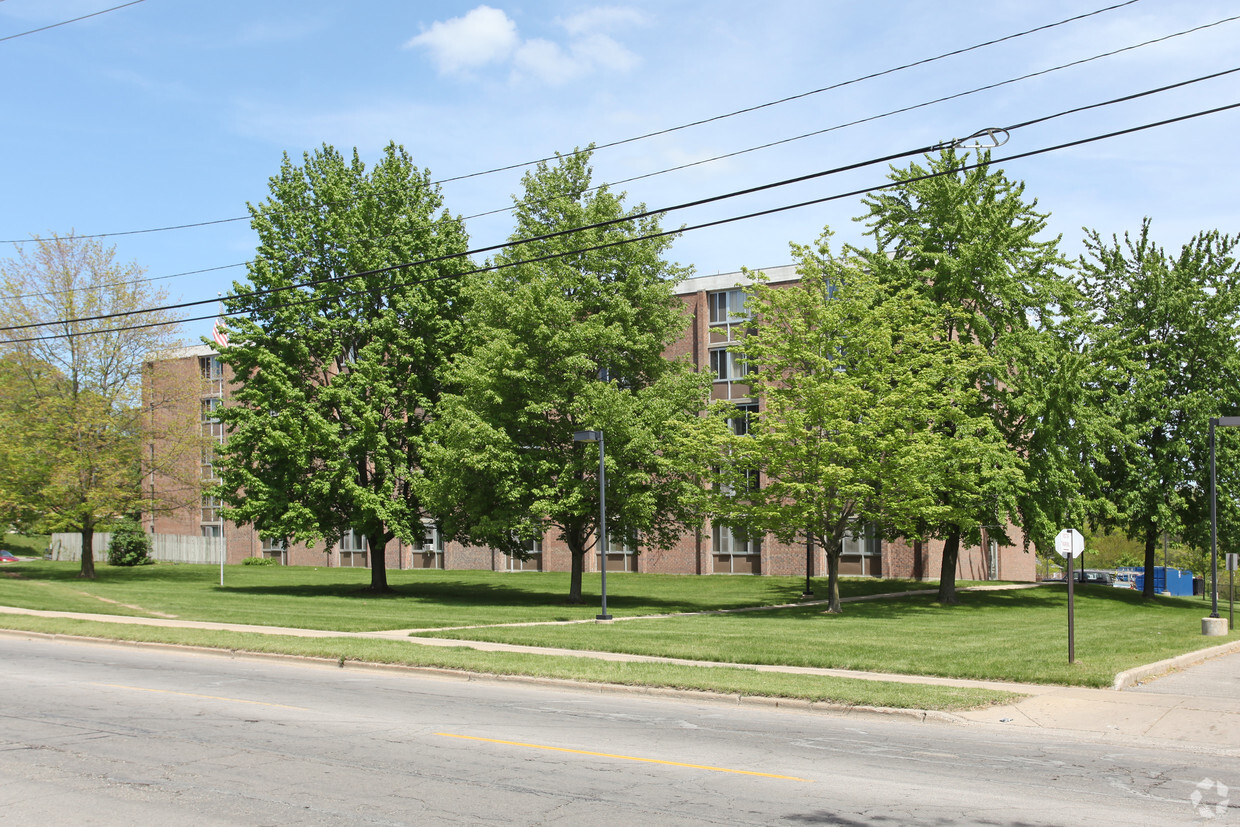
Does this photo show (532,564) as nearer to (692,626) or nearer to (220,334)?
(220,334)

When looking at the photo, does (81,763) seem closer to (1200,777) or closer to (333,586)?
(1200,777)

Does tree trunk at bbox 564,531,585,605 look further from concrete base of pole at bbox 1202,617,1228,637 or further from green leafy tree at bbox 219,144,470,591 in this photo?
concrete base of pole at bbox 1202,617,1228,637

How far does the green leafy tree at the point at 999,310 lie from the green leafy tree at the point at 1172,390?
4040mm

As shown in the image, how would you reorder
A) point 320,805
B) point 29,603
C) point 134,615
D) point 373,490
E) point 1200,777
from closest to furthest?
1. point 320,805
2. point 1200,777
3. point 134,615
4. point 29,603
5. point 373,490

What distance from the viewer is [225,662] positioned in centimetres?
1789

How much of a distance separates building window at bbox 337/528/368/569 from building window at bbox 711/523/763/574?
75.3 ft

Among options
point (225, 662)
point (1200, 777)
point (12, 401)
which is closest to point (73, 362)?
point (12, 401)

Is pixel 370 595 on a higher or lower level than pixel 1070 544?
lower

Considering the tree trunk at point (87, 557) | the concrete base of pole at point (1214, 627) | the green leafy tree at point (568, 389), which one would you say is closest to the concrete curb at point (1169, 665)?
the concrete base of pole at point (1214, 627)

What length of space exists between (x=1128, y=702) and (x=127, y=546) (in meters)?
56.4

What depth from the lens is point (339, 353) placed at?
36.6 metres

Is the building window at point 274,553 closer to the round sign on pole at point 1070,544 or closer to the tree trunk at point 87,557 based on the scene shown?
the tree trunk at point 87,557

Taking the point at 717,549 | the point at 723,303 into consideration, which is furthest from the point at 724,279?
the point at 717,549

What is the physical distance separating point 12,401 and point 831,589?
112 ft
